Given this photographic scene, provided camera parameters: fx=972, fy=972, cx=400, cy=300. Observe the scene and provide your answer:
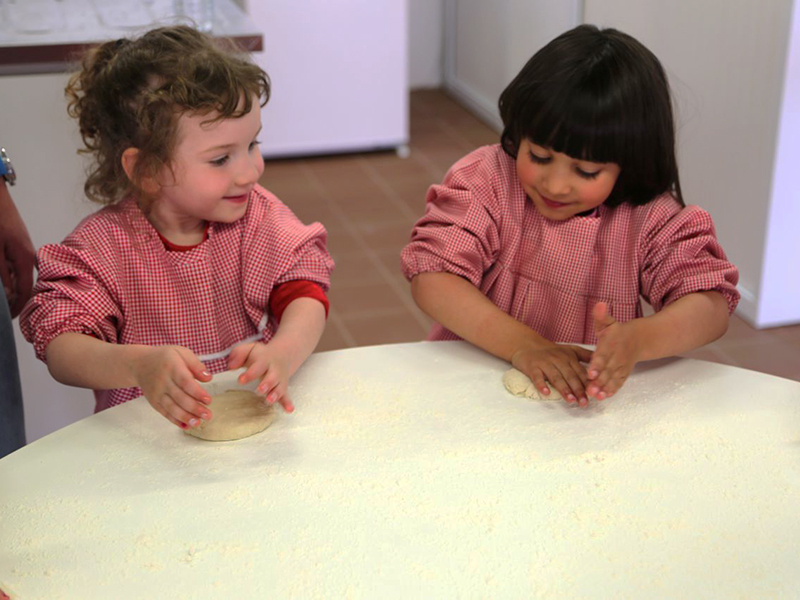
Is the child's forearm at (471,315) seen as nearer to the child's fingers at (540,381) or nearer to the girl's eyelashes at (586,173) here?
the child's fingers at (540,381)

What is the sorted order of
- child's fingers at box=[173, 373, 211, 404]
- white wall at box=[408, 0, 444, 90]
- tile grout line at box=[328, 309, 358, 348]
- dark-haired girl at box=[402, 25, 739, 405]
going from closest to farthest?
child's fingers at box=[173, 373, 211, 404] → dark-haired girl at box=[402, 25, 739, 405] → tile grout line at box=[328, 309, 358, 348] → white wall at box=[408, 0, 444, 90]

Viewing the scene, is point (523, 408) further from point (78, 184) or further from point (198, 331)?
point (78, 184)

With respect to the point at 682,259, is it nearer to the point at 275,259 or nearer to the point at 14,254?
the point at 275,259

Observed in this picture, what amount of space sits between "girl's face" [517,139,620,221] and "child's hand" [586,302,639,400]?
23 centimetres

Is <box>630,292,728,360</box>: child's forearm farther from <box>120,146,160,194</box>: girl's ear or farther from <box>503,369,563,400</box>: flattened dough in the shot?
<box>120,146,160,194</box>: girl's ear

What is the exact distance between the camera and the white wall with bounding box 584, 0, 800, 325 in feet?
8.40

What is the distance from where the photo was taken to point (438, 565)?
85 centimetres

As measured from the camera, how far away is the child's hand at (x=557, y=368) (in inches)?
43.5

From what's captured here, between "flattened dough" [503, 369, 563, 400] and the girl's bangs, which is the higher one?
the girl's bangs

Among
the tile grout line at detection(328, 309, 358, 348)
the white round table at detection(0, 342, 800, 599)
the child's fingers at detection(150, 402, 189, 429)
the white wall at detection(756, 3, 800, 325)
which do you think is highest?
the child's fingers at detection(150, 402, 189, 429)

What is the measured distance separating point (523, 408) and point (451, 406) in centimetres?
8

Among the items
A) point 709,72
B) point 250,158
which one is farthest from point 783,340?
point 250,158

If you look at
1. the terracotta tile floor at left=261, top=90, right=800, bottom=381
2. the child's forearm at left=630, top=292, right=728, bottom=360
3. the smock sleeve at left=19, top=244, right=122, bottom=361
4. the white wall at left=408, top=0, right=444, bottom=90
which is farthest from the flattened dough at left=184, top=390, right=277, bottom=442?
the white wall at left=408, top=0, right=444, bottom=90

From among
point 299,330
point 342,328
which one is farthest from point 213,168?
point 342,328
